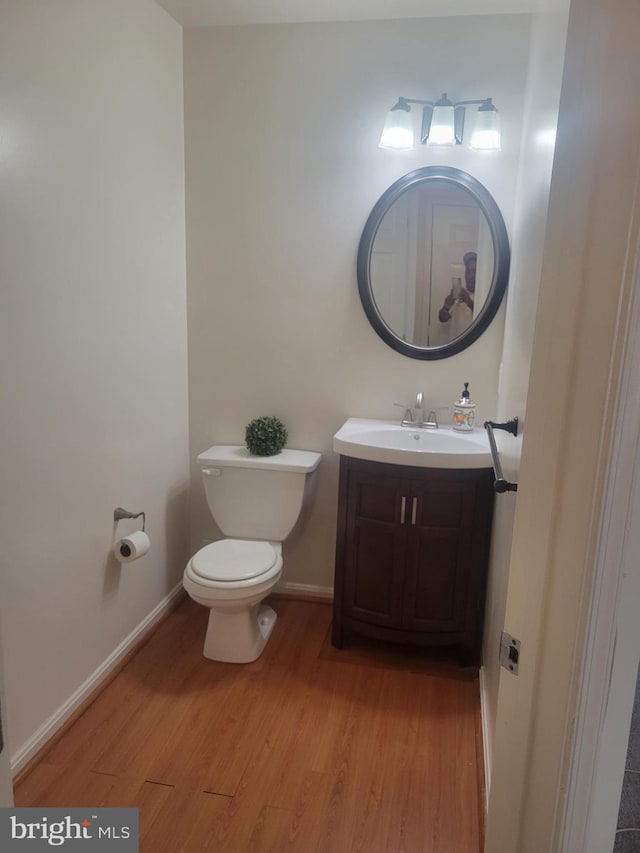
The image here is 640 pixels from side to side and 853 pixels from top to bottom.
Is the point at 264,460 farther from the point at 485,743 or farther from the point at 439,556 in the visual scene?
the point at 485,743

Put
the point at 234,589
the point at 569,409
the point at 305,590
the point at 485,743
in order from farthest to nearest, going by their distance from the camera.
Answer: the point at 305,590 → the point at 234,589 → the point at 485,743 → the point at 569,409

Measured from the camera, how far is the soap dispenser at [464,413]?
2.44m

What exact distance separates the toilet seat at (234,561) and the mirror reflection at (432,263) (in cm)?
111

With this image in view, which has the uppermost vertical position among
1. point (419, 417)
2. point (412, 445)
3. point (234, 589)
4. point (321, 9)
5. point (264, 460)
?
point (321, 9)

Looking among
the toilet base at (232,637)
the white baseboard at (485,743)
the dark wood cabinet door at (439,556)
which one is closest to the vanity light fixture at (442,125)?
the dark wood cabinet door at (439,556)

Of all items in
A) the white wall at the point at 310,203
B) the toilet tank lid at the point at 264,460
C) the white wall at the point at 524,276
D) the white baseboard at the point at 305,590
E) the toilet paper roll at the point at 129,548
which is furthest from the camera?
the white baseboard at the point at 305,590

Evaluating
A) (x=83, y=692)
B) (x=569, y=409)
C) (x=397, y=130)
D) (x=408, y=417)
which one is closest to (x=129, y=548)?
(x=83, y=692)

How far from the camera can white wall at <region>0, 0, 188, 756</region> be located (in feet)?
5.28

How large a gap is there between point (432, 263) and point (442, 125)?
21.0 inches

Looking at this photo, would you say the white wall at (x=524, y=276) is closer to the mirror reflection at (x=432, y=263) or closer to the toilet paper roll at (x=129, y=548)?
the mirror reflection at (x=432, y=263)

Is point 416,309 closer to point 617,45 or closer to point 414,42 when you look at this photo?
point 414,42

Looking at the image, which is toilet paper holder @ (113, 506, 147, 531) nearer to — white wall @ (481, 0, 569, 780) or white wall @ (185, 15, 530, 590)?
white wall @ (185, 15, 530, 590)

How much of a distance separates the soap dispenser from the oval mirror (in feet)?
0.70

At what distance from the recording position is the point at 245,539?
103 inches
